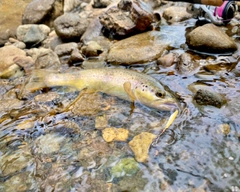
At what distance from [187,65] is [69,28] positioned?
3.38 metres

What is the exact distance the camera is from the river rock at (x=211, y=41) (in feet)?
16.6

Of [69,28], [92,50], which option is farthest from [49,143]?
[69,28]

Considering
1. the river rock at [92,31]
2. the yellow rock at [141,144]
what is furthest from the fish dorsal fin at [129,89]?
the river rock at [92,31]

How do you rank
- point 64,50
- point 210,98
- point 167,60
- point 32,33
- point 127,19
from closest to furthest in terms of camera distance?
point 210,98 < point 167,60 < point 64,50 < point 127,19 < point 32,33

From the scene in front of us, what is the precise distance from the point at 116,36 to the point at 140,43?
2.80 feet

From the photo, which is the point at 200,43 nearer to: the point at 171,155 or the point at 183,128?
the point at 183,128

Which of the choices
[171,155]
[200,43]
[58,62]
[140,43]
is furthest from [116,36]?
[171,155]

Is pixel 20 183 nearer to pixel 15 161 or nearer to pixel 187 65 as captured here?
pixel 15 161

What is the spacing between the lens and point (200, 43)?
5.17 meters

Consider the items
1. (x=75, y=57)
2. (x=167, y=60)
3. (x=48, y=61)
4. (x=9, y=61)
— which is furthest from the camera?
(x=9, y=61)

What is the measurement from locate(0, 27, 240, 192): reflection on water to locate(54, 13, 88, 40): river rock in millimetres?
2885

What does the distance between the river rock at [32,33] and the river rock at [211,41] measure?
4072mm

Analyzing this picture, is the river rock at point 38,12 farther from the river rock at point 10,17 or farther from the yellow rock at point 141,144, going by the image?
the yellow rock at point 141,144

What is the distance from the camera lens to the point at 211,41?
5.08 metres
